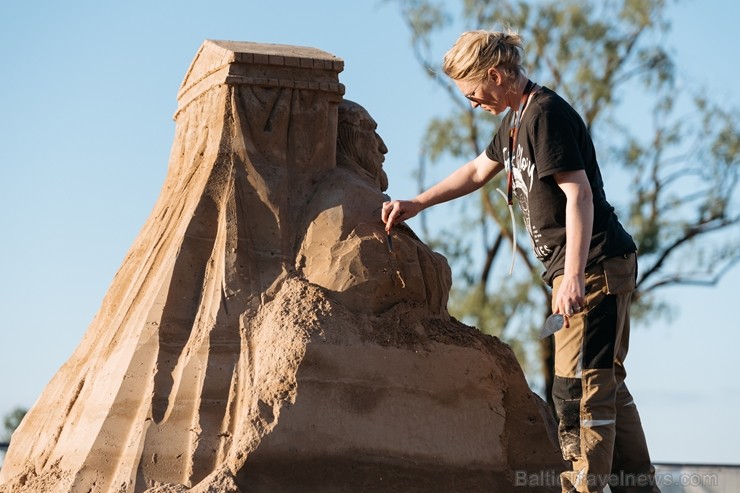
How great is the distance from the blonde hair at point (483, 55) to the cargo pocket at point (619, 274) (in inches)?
32.1

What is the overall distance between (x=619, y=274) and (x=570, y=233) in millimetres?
324

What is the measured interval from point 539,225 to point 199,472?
1.65 metres

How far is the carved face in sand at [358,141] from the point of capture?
5.80 meters

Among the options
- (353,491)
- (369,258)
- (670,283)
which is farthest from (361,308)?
(670,283)

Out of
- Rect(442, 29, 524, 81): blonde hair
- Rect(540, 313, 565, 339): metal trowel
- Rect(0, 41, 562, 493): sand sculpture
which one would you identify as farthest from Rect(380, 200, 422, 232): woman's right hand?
Rect(540, 313, 565, 339): metal trowel

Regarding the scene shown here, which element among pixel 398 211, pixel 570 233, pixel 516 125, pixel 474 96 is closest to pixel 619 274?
pixel 570 233

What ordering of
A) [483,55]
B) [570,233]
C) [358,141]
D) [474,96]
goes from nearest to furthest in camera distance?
[570,233], [483,55], [474,96], [358,141]

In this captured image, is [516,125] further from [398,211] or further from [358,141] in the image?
[358,141]

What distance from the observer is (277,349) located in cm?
481

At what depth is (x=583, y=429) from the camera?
455 cm

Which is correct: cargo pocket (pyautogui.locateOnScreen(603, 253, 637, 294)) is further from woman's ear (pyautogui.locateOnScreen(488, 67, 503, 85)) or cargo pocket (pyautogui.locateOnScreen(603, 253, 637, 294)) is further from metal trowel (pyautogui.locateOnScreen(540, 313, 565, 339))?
woman's ear (pyautogui.locateOnScreen(488, 67, 503, 85))

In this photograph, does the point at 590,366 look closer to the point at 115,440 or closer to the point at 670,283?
the point at 115,440

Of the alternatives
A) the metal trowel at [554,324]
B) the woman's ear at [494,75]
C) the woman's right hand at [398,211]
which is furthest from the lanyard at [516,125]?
the metal trowel at [554,324]

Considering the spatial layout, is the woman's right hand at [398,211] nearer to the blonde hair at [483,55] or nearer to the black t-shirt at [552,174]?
the black t-shirt at [552,174]
